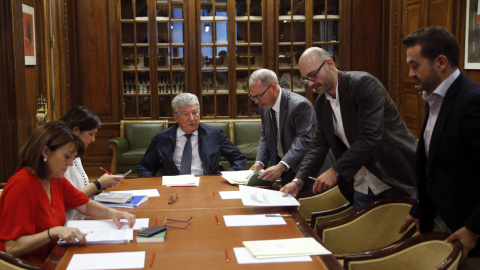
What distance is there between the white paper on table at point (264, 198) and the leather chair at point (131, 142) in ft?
15.2

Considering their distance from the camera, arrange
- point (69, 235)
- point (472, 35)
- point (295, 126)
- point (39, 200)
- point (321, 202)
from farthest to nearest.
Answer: point (472, 35) < point (295, 126) < point (321, 202) < point (39, 200) < point (69, 235)

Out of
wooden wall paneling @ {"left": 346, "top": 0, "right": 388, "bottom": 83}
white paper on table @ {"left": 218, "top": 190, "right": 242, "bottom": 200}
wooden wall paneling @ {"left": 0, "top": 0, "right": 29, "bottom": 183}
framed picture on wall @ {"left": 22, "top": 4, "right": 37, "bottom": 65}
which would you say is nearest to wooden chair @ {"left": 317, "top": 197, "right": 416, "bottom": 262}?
white paper on table @ {"left": 218, "top": 190, "right": 242, "bottom": 200}

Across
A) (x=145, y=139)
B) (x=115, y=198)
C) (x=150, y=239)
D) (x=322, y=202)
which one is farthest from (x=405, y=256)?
(x=145, y=139)

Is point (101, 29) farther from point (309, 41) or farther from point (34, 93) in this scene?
point (309, 41)

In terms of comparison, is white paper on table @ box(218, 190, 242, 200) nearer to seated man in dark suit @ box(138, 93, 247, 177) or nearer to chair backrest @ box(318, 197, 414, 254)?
chair backrest @ box(318, 197, 414, 254)

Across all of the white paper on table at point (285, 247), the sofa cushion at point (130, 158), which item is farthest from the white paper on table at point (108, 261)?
the sofa cushion at point (130, 158)

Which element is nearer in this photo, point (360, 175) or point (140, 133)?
point (360, 175)

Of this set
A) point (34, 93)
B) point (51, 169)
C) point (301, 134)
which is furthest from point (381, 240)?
point (34, 93)

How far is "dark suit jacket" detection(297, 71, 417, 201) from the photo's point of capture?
3035mm

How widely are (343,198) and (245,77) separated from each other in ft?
16.6

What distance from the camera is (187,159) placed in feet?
15.2

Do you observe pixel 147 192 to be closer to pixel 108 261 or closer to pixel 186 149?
pixel 186 149

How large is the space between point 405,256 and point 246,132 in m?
5.59

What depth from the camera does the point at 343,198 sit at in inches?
151
